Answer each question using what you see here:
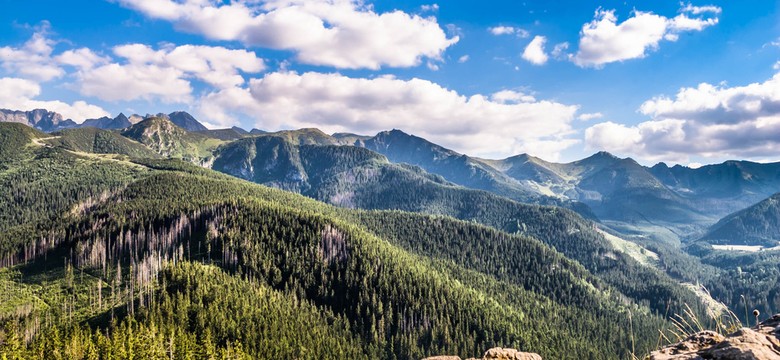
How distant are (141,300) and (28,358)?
86.7 meters

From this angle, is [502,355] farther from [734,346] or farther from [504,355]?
[734,346]

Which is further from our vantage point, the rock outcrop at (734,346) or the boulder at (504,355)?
the boulder at (504,355)

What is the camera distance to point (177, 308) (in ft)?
581

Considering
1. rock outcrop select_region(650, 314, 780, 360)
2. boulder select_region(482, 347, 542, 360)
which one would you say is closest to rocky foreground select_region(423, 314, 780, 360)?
rock outcrop select_region(650, 314, 780, 360)

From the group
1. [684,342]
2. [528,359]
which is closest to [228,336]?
[528,359]

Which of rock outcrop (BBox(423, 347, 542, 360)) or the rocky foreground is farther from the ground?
the rocky foreground

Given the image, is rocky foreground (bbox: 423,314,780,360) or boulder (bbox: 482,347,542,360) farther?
boulder (bbox: 482,347,542,360)

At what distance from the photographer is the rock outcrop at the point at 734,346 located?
604 inches

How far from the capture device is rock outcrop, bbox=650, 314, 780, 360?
15344 millimetres

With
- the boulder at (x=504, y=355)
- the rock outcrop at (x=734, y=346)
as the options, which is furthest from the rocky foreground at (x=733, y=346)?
the boulder at (x=504, y=355)

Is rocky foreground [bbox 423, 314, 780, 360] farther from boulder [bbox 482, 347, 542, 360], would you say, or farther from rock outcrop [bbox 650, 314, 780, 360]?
boulder [bbox 482, 347, 542, 360]

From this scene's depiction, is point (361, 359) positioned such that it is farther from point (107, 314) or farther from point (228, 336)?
point (107, 314)

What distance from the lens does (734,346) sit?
15688mm

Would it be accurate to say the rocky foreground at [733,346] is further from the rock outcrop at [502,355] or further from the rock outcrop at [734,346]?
the rock outcrop at [502,355]
